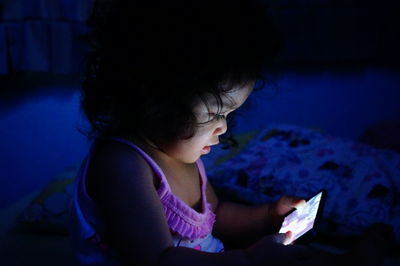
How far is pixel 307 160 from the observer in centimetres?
128

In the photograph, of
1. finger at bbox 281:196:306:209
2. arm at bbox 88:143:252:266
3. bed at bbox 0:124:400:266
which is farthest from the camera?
bed at bbox 0:124:400:266

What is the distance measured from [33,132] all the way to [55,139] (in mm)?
86

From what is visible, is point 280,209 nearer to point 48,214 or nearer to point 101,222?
point 101,222

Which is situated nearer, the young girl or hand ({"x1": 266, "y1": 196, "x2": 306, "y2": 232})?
the young girl

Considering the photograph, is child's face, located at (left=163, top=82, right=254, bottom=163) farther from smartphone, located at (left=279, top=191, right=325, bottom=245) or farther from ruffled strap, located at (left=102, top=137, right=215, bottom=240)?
smartphone, located at (left=279, top=191, right=325, bottom=245)

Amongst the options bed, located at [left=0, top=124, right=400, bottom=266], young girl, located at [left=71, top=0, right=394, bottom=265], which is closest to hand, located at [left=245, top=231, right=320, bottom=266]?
young girl, located at [left=71, top=0, right=394, bottom=265]

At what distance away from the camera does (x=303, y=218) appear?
0.77 meters

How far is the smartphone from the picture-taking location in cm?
71

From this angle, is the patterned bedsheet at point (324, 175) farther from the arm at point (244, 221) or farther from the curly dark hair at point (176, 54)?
the curly dark hair at point (176, 54)

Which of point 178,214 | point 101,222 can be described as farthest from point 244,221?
point 101,222

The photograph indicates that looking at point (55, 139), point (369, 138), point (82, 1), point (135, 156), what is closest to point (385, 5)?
point (369, 138)

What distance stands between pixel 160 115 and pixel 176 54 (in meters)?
0.10

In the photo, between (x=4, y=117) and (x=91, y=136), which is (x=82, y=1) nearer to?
(x=4, y=117)

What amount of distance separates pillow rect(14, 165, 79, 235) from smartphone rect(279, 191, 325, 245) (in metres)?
0.56
